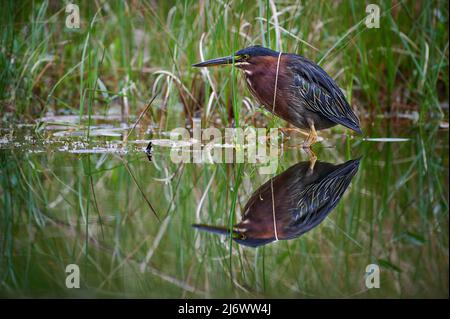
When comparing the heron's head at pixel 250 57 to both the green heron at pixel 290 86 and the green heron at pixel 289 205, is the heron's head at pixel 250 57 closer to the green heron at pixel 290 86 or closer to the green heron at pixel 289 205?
the green heron at pixel 290 86

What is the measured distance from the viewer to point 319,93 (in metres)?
5.14

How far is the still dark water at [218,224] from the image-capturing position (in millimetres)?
2496

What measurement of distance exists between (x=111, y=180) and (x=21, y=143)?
139 centimetres

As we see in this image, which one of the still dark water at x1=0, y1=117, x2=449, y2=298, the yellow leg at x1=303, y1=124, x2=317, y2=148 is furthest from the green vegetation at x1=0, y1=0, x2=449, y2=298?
the yellow leg at x1=303, y1=124, x2=317, y2=148

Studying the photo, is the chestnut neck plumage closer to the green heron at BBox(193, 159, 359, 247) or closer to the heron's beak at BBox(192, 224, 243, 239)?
the green heron at BBox(193, 159, 359, 247)

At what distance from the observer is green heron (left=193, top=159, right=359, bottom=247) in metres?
3.07

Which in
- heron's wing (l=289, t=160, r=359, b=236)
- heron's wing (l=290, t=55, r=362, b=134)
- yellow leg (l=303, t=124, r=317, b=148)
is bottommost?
heron's wing (l=289, t=160, r=359, b=236)

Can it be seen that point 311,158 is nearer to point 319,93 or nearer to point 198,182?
point 319,93

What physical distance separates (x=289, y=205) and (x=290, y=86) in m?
1.82

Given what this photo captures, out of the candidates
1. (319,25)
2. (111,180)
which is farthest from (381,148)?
(111,180)

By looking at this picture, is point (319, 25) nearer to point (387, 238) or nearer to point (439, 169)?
point (439, 169)

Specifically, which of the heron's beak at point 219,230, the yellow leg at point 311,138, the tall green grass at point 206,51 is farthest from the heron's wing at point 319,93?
the heron's beak at point 219,230

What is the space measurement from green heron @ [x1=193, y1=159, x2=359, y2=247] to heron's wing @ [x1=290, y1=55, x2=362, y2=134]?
839 millimetres

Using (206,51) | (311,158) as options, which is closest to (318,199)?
(311,158)
